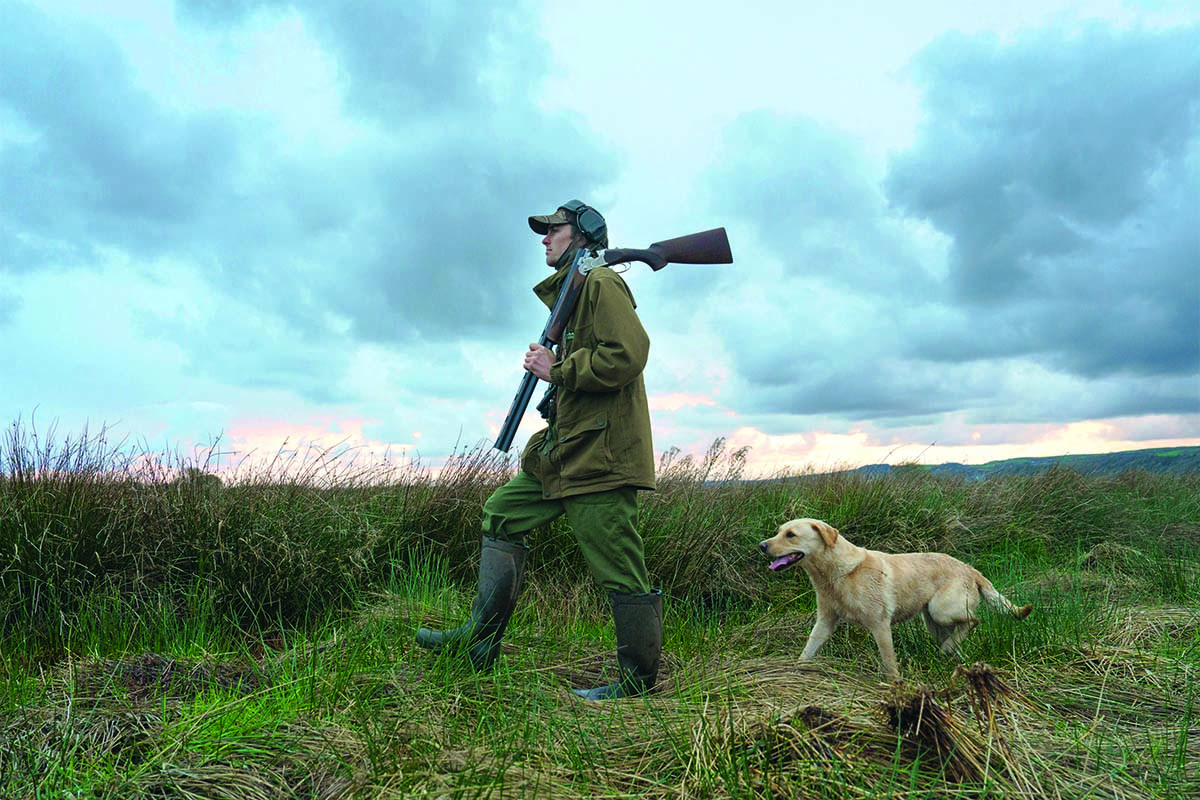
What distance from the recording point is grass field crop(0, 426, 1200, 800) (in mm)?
2797

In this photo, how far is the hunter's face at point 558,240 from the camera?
486 centimetres

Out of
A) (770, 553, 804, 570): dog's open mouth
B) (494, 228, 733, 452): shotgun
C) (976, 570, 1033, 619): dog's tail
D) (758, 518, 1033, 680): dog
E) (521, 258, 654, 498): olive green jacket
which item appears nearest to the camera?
(521, 258, 654, 498): olive green jacket

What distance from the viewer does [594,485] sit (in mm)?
4324

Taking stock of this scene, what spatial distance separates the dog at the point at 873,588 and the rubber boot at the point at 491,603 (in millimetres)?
1679

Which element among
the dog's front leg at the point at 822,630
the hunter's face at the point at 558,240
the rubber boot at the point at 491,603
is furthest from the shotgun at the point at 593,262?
the dog's front leg at the point at 822,630

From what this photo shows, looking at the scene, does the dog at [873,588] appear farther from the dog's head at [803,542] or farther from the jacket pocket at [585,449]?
the jacket pocket at [585,449]

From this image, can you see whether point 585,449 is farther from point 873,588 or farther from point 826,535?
point 873,588

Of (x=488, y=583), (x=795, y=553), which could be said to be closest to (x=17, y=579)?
(x=488, y=583)

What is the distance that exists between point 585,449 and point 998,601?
10.7 feet

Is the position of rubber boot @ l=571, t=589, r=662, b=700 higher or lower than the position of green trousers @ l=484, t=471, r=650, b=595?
lower

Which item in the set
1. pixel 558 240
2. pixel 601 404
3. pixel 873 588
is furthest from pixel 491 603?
pixel 873 588

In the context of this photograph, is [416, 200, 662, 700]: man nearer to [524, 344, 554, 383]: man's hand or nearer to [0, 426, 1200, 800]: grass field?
[524, 344, 554, 383]: man's hand

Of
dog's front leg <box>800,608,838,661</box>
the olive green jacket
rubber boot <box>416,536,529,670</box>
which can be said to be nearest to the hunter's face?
the olive green jacket

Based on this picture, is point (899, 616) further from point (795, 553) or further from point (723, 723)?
point (723, 723)
